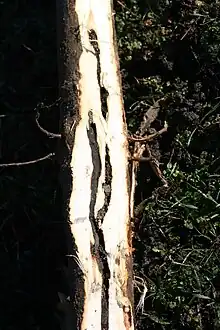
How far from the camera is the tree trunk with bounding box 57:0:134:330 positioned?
221cm

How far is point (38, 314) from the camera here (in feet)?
8.38

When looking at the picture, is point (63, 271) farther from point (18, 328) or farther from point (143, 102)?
point (143, 102)

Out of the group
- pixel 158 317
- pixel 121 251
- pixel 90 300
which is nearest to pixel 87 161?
pixel 121 251

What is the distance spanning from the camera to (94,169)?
2.27 m

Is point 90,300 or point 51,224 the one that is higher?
point 51,224

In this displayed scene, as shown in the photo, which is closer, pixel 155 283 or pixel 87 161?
pixel 87 161

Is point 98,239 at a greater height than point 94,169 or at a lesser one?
lesser

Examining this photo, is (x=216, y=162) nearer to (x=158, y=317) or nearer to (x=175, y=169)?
(x=175, y=169)

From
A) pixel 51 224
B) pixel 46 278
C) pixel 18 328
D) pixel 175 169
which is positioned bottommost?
pixel 18 328

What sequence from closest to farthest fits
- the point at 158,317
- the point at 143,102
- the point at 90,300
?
1. the point at 90,300
2. the point at 158,317
3. the point at 143,102

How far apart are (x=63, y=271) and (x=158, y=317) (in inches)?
15.9

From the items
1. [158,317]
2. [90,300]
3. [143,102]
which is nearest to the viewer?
[90,300]

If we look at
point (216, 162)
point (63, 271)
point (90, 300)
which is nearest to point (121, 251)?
point (90, 300)

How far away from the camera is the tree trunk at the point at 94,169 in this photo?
7.25 feet
